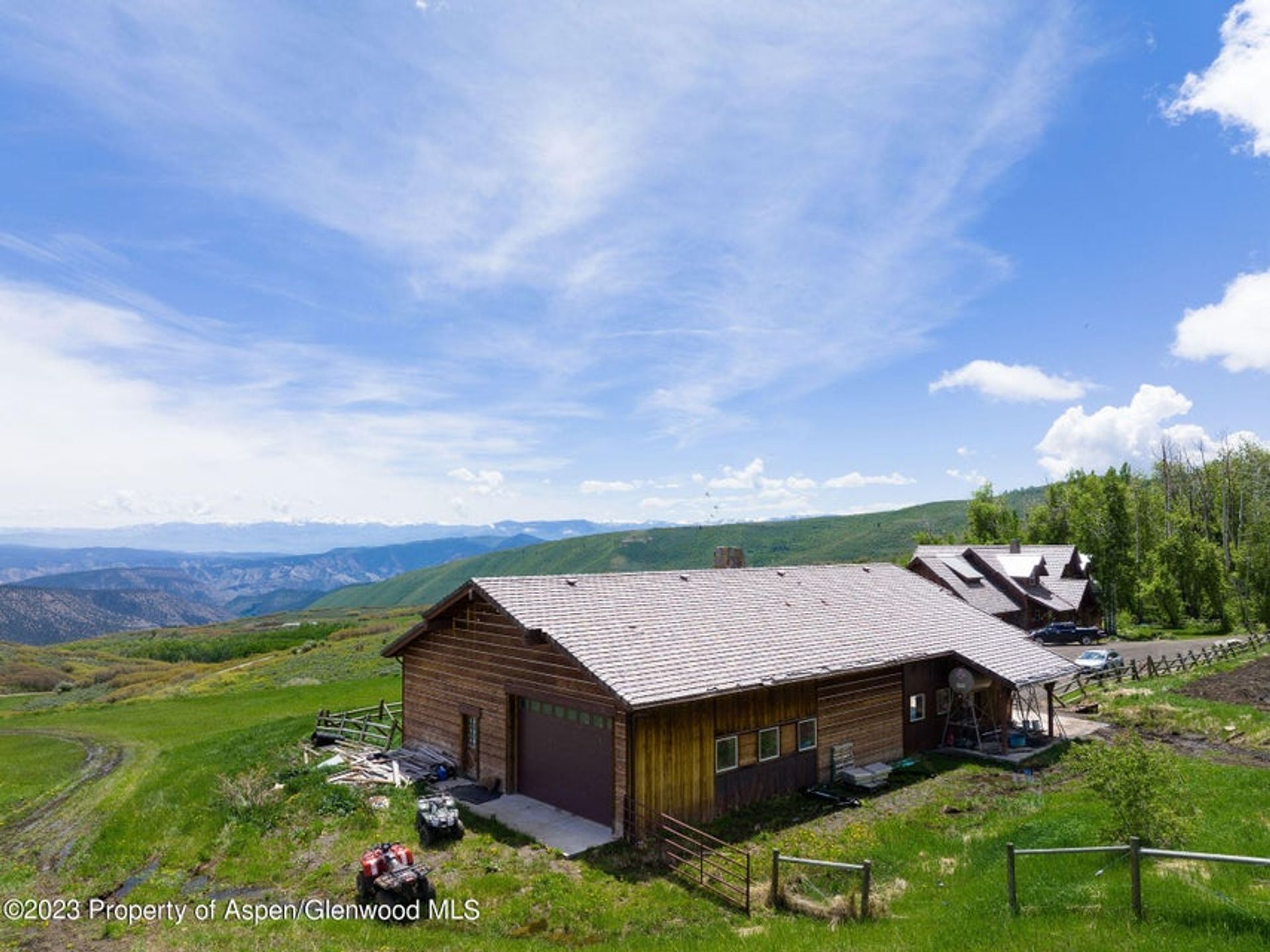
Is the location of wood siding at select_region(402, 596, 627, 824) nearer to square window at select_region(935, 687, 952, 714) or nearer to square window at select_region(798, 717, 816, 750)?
square window at select_region(798, 717, 816, 750)

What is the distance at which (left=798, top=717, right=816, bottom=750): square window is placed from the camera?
21703mm

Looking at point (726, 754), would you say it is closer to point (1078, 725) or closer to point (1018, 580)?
point (1078, 725)

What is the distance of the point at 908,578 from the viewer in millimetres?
34844

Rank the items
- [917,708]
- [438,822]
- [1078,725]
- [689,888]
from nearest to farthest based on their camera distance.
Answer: [689,888] → [438,822] → [917,708] → [1078,725]

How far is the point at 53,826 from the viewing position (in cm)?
2317

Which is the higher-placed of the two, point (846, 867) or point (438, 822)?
point (846, 867)

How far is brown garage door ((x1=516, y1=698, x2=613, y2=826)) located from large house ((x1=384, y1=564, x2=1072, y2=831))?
5 centimetres

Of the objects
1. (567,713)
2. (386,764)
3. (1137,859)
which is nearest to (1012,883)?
Answer: (1137,859)

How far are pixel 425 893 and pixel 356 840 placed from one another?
507 cm

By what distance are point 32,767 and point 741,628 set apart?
3323cm

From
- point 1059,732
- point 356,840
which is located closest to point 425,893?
point 356,840

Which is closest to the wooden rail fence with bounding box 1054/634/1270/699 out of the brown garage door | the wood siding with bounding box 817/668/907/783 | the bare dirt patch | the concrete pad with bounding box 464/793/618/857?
the bare dirt patch

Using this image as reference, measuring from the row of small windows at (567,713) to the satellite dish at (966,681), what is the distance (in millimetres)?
13954

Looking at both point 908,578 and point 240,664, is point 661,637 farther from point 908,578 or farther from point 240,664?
point 240,664
